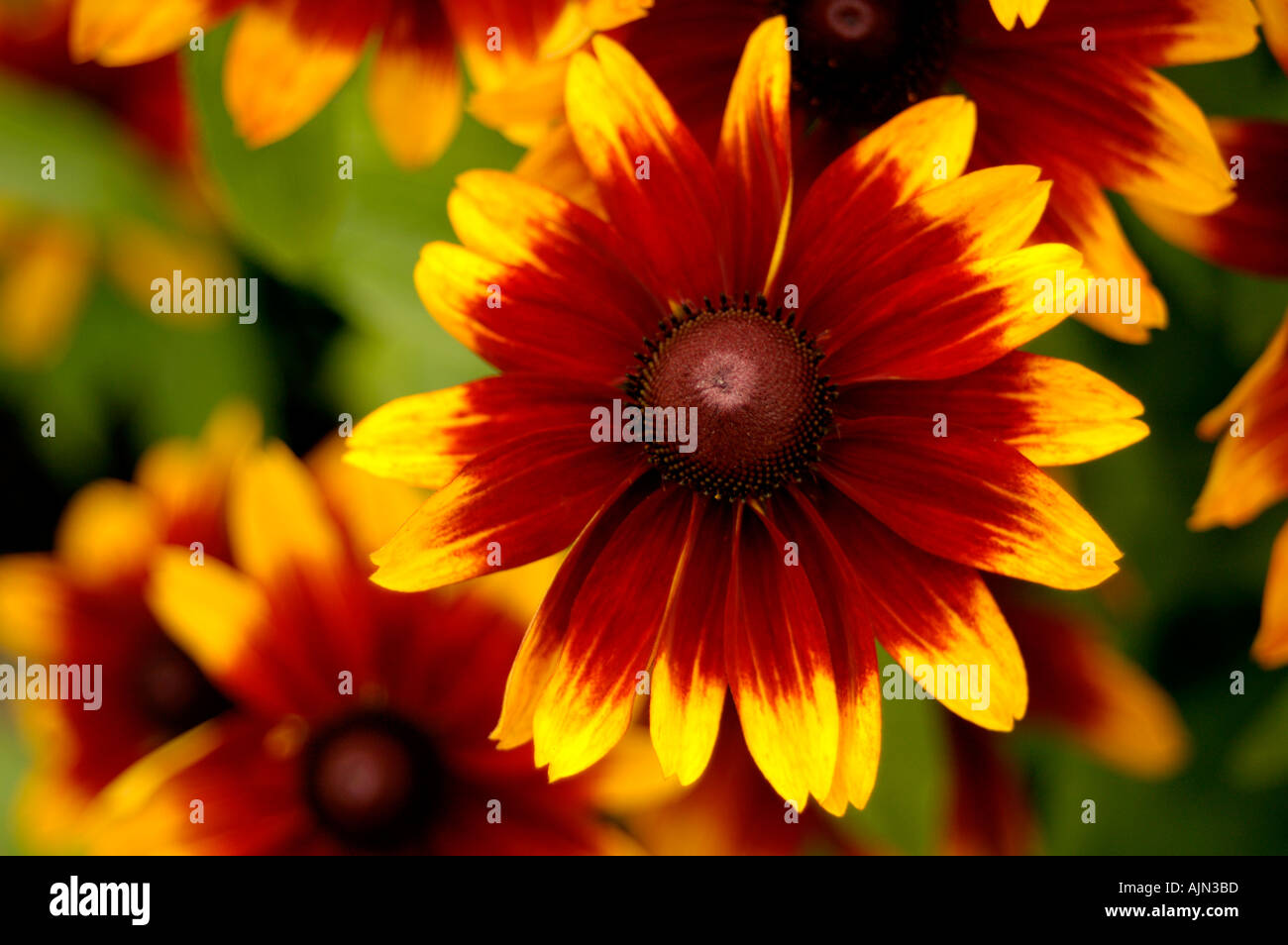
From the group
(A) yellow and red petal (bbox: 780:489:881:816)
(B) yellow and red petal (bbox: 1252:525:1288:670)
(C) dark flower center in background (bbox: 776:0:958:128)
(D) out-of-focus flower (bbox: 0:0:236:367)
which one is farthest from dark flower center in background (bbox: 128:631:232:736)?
(B) yellow and red petal (bbox: 1252:525:1288:670)

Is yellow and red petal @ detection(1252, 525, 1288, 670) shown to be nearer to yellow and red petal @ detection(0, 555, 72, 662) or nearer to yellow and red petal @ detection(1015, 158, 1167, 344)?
yellow and red petal @ detection(1015, 158, 1167, 344)

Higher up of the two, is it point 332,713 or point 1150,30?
point 1150,30

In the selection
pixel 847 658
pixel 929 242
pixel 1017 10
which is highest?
pixel 1017 10

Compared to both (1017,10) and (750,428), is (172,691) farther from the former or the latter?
(1017,10)

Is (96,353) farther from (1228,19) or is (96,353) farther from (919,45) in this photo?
(1228,19)

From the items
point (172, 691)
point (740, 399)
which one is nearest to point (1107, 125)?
point (740, 399)
